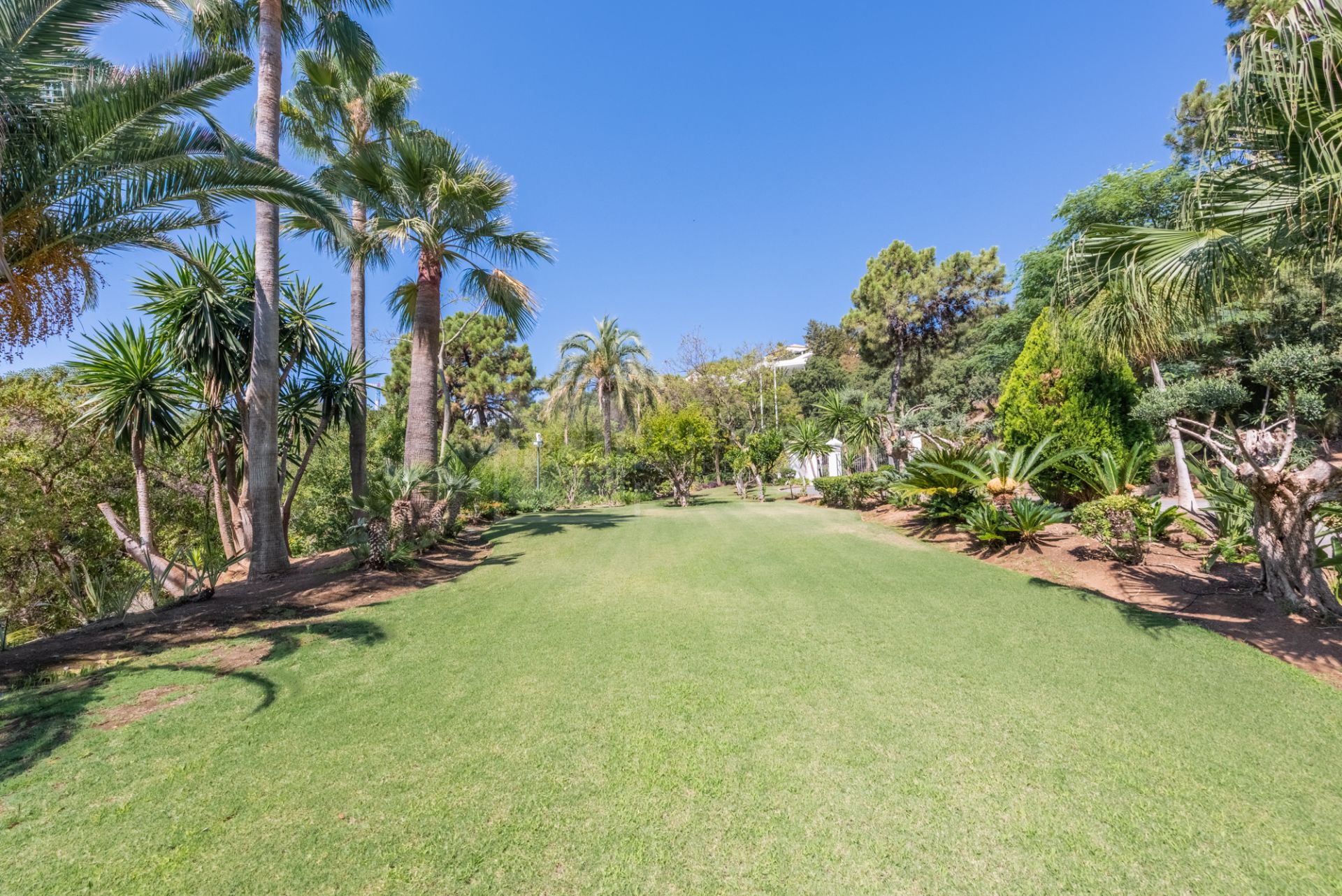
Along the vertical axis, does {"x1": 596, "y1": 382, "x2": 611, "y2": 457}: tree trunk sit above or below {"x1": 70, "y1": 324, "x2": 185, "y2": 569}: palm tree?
above

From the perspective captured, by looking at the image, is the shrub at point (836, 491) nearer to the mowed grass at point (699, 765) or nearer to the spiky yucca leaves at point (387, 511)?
the mowed grass at point (699, 765)

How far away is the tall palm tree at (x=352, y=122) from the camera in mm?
9992

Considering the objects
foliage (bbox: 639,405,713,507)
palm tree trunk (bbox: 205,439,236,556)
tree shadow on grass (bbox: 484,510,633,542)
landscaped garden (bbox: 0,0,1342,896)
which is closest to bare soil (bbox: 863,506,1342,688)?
landscaped garden (bbox: 0,0,1342,896)

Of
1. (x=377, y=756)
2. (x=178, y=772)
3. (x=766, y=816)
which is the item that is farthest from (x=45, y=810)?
(x=766, y=816)

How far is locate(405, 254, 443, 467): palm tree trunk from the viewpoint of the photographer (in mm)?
9594

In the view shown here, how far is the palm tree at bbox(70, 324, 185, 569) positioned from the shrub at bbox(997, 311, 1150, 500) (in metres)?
13.7

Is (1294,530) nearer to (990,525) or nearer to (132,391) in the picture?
(990,525)

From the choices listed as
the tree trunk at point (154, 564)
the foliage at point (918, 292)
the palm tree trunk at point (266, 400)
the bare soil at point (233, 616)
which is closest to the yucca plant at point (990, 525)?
the bare soil at point (233, 616)

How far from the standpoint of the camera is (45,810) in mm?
2244

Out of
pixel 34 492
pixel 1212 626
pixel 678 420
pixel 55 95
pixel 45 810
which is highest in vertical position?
pixel 55 95

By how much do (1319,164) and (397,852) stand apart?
6232mm

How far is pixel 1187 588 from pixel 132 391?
44.7ft

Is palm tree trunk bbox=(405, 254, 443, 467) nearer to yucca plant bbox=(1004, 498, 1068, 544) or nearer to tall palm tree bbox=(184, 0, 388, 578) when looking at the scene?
tall palm tree bbox=(184, 0, 388, 578)

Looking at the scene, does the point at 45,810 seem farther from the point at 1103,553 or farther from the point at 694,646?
the point at 1103,553
